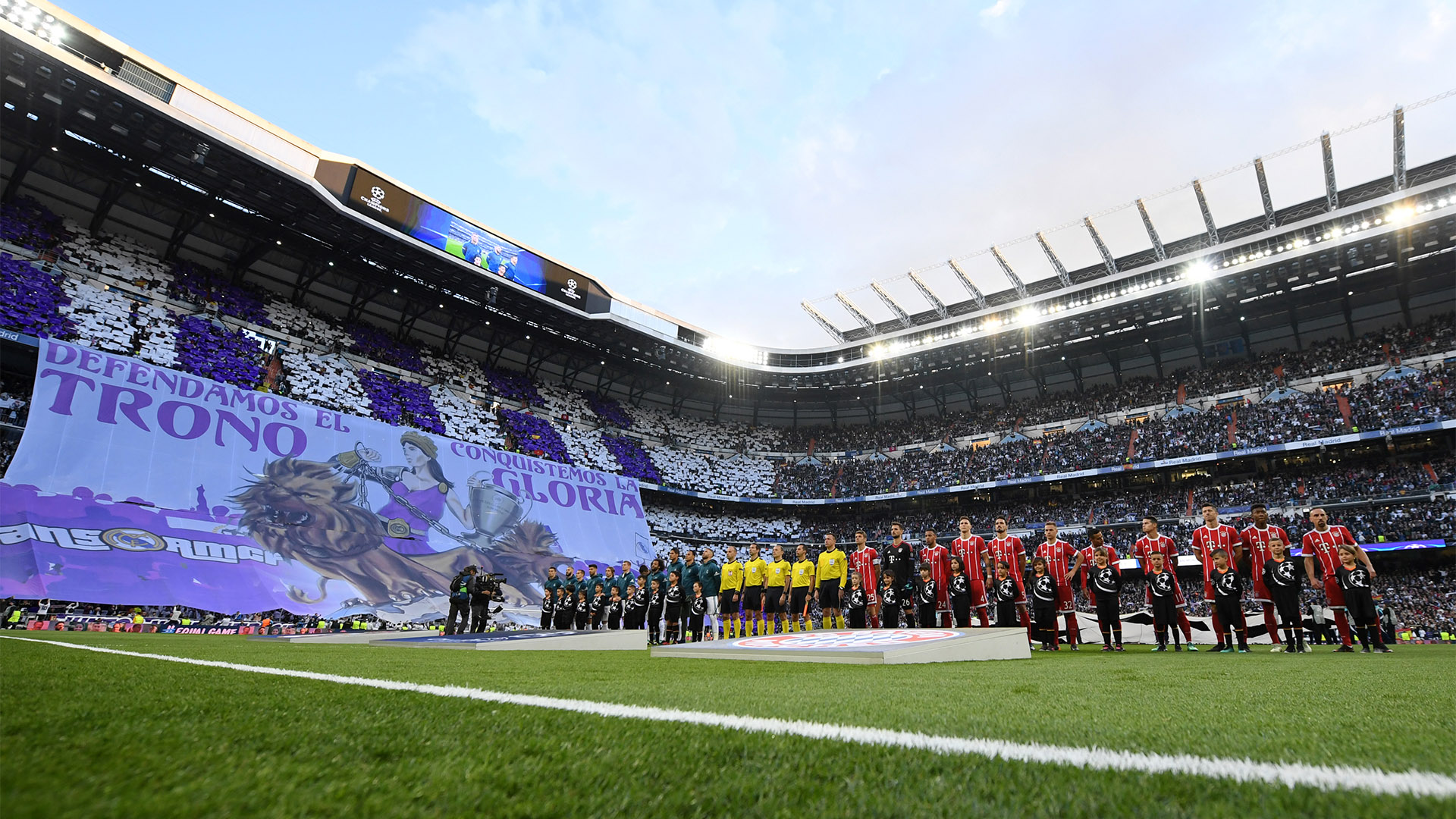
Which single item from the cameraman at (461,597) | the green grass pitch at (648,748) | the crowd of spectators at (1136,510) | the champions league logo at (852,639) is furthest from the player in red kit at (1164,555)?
the crowd of spectators at (1136,510)

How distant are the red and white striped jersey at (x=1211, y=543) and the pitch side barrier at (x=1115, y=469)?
73.9 feet

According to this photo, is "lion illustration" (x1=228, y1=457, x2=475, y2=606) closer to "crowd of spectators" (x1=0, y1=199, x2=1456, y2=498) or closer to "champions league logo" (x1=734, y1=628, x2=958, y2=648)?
"crowd of spectators" (x1=0, y1=199, x2=1456, y2=498)

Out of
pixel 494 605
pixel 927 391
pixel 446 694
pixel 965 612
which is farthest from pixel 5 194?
pixel 927 391

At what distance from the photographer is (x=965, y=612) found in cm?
922

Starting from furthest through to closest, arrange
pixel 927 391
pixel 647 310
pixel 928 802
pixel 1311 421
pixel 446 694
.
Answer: pixel 927 391 < pixel 647 310 < pixel 1311 421 < pixel 446 694 < pixel 928 802

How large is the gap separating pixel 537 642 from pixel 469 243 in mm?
19500

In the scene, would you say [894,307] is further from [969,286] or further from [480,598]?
[480,598]

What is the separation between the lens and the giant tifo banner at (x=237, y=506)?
1286 centimetres

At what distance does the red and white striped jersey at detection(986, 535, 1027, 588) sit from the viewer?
8984mm

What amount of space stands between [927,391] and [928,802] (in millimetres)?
38810

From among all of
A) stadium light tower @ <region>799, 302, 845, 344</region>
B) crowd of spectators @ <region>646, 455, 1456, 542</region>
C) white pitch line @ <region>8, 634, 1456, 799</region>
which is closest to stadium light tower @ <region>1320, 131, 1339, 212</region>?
crowd of spectators @ <region>646, 455, 1456, 542</region>

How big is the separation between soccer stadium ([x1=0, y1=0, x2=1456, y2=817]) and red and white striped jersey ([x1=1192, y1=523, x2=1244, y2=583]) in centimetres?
6

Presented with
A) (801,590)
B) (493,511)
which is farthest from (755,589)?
(493,511)

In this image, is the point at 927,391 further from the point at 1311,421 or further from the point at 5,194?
the point at 5,194
